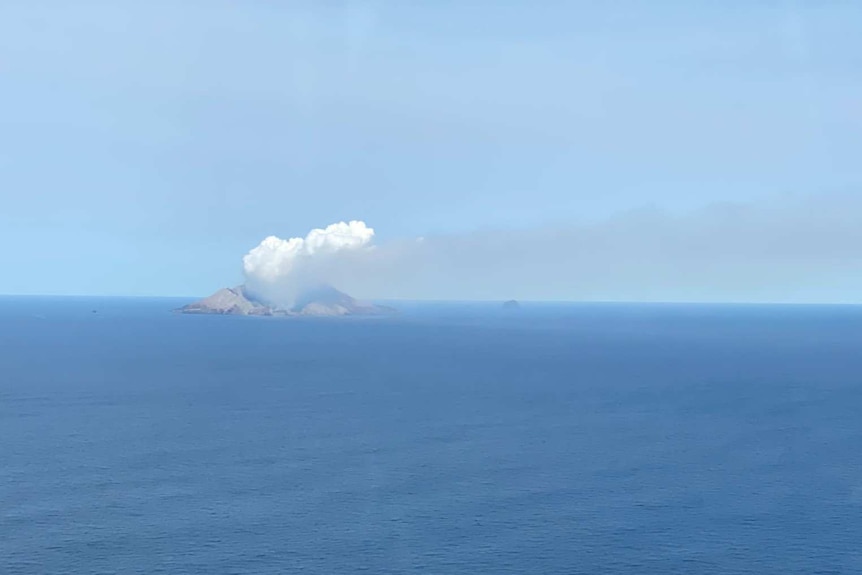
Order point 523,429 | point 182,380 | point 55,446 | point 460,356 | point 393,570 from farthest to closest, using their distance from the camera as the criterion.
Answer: point 460,356
point 182,380
point 523,429
point 55,446
point 393,570

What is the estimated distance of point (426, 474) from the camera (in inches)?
2566

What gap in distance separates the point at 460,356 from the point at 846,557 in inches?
4563

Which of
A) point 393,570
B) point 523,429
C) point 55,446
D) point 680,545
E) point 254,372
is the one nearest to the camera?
point 393,570

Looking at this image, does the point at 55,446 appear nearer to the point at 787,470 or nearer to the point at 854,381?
the point at 787,470

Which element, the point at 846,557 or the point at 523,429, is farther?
the point at 523,429

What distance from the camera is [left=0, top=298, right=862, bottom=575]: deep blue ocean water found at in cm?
4884

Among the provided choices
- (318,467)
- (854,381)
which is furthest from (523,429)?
(854,381)

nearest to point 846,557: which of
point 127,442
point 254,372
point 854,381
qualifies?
point 127,442

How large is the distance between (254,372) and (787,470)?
83.6 metres

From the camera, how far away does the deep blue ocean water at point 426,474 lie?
4884 cm

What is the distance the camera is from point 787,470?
223ft

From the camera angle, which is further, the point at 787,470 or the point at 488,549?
the point at 787,470

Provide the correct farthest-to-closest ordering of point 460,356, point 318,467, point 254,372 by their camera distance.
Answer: point 460,356
point 254,372
point 318,467

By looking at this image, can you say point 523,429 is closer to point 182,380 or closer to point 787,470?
point 787,470
